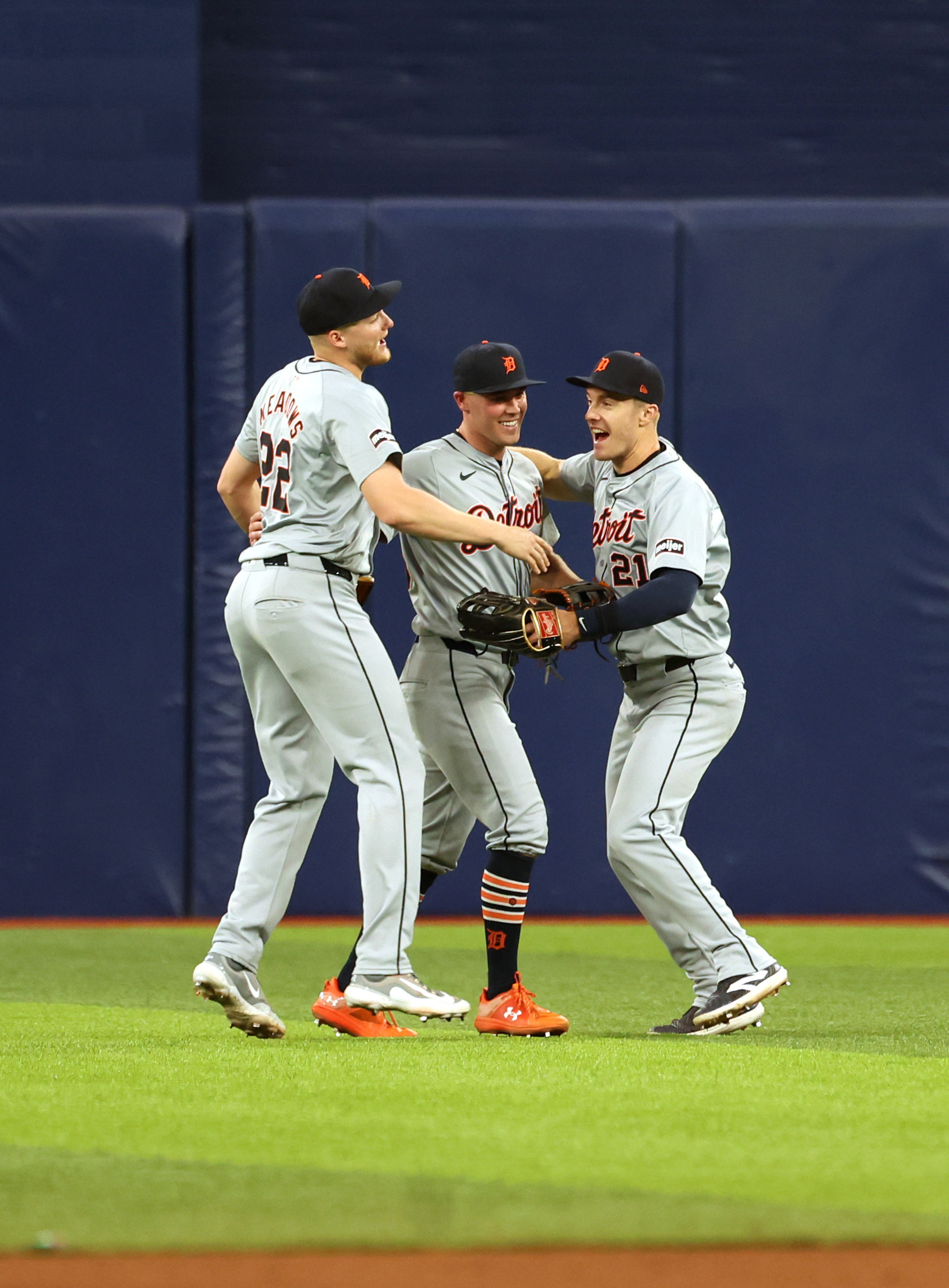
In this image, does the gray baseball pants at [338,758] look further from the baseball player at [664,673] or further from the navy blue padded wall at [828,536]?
the navy blue padded wall at [828,536]

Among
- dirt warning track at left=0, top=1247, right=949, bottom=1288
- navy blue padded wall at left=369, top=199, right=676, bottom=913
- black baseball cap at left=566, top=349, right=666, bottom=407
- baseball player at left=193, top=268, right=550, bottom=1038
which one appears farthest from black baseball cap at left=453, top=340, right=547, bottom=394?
navy blue padded wall at left=369, top=199, right=676, bottom=913

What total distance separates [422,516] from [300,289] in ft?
14.4

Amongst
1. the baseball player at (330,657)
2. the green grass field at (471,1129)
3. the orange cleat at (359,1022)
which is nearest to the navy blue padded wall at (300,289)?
the green grass field at (471,1129)

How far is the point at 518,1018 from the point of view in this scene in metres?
4.69

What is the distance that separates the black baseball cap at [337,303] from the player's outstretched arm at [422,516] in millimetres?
477

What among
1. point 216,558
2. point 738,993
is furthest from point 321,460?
point 216,558

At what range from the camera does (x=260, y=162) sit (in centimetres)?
990

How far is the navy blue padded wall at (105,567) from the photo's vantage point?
27.7 feet

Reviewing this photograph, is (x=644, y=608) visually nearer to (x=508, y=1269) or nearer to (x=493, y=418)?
(x=493, y=418)

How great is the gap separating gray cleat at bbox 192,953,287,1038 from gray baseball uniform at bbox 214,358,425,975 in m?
0.04

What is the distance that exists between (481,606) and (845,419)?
4.42 m

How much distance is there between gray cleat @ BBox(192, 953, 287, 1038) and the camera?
4297 millimetres

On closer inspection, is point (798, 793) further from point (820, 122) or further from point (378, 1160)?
point (378, 1160)

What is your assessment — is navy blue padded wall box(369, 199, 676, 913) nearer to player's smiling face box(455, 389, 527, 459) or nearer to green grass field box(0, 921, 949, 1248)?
green grass field box(0, 921, 949, 1248)
